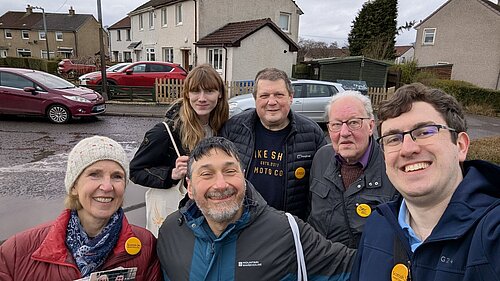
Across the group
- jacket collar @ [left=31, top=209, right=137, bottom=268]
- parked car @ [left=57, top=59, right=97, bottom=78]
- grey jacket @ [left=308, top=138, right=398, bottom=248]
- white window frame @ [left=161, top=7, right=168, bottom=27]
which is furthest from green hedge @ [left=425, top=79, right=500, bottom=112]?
parked car @ [left=57, top=59, right=97, bottom=78]

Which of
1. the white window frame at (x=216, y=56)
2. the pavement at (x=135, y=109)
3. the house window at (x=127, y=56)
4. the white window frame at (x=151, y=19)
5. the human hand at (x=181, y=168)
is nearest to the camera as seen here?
the human hand at (x=181, y=168)

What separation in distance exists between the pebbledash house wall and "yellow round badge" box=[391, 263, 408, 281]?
31.8 metres

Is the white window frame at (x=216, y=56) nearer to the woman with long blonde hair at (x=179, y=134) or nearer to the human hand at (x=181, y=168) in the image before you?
the woman with long blonde hair at (x=179, y=134)

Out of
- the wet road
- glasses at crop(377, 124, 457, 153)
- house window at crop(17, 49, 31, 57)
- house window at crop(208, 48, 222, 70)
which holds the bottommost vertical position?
the wet road

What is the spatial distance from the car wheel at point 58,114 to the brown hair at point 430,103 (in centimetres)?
1141

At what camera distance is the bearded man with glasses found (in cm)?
126

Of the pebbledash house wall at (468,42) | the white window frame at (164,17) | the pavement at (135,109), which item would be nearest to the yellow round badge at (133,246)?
the pavement at (135,109)

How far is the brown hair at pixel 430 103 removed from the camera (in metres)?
1.52

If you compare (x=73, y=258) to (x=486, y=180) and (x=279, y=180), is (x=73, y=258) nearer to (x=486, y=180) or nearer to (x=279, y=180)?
(x=279, y=180)

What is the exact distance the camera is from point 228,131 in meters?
2.95

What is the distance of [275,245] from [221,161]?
0.55 m

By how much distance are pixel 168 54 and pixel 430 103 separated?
27616mm

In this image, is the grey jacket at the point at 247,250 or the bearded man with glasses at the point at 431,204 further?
the grey jacket at the point at 247,250

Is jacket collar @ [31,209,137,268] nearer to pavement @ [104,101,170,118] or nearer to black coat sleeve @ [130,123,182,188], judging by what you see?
black coat sleeve @ [130,123,182,188]
